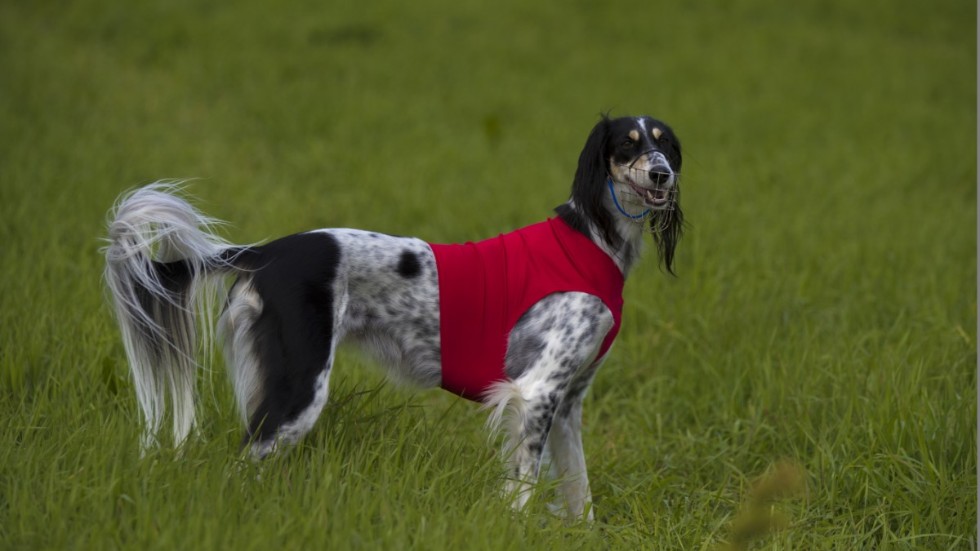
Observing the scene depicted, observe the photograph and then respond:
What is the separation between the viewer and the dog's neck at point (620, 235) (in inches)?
141

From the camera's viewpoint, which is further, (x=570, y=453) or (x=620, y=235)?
(x=570, y=453)

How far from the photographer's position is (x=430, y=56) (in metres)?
13.9

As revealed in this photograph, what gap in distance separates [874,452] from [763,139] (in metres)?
7.29

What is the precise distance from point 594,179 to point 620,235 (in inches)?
9.7

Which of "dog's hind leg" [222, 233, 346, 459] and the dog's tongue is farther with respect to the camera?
the dog's tongue

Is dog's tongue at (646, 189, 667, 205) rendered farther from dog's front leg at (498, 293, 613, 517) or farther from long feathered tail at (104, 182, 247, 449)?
long feathered tail at (104, 182, 247, 449)

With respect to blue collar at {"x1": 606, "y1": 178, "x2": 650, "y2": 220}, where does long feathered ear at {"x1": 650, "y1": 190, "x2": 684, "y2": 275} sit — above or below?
below

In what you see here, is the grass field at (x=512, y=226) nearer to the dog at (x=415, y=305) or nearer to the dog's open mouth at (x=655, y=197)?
the dog at (x=415, y=305)

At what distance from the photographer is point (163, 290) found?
3176 mm

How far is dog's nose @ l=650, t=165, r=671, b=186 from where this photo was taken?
11.1ft

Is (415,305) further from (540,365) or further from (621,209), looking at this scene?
(621,209)

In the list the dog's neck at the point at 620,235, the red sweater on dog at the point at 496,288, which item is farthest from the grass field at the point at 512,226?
the dog's neck at the point at 620,235

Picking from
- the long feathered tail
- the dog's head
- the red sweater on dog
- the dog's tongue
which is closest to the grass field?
the long feathered tail

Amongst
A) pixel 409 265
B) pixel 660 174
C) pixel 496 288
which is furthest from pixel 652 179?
pixel 409 265
